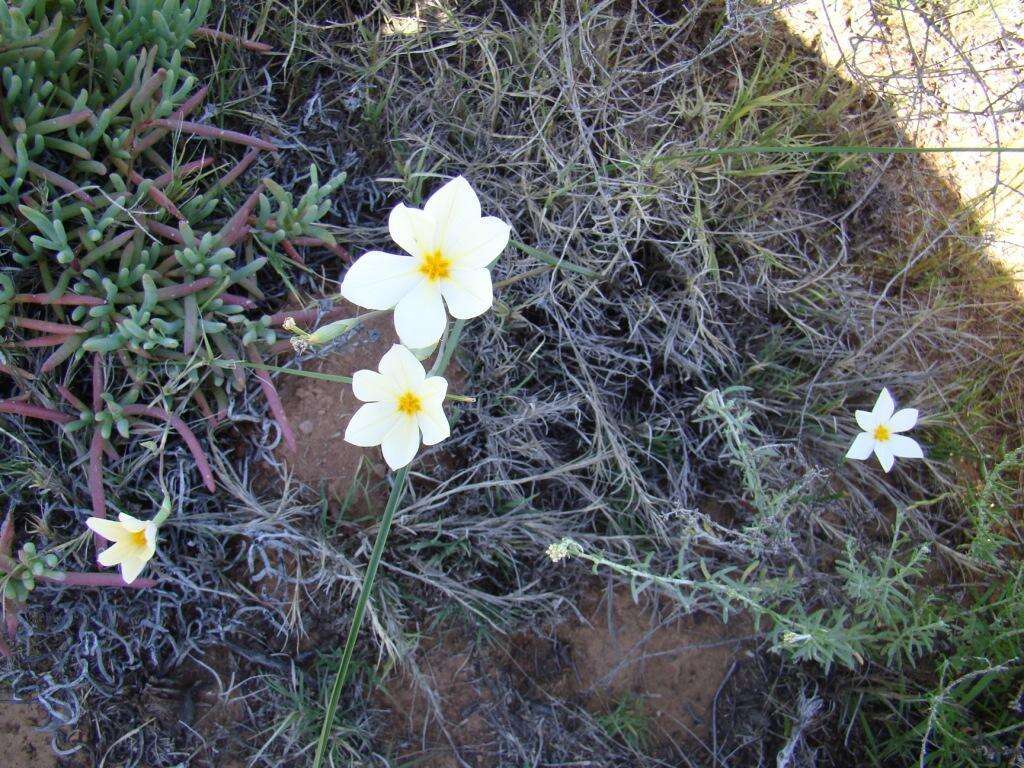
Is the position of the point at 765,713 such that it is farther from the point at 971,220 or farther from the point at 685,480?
the point at 971,220

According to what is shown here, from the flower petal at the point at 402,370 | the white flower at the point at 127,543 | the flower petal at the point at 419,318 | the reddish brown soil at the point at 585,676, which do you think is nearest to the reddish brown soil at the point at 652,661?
the reddish brown soil at the point at 585,676

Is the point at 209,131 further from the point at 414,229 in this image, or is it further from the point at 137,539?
the point at 137,539

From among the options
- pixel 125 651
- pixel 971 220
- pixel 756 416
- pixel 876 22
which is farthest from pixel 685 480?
pixel 876 22

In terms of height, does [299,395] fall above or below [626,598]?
above

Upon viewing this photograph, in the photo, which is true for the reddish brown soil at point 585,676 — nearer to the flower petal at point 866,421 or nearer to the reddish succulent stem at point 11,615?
the flower petal at point 866,421

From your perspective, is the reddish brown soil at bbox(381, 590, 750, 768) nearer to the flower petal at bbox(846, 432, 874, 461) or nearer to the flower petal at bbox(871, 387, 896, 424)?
the flower petal at bbox(846, 432, 874, 461)

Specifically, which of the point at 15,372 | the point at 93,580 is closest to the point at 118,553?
the point at 93,580

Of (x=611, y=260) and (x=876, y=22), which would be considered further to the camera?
(x=876, y=22)
